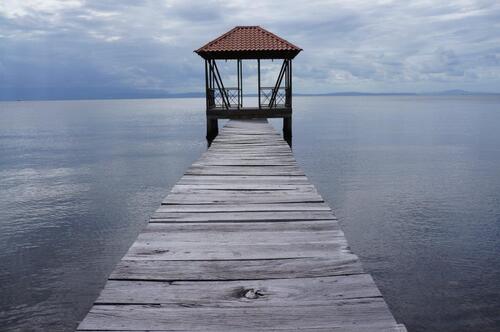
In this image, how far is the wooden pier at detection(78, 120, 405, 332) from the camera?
8.54ft

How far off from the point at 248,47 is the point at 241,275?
16918 mm

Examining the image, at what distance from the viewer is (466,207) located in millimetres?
17688

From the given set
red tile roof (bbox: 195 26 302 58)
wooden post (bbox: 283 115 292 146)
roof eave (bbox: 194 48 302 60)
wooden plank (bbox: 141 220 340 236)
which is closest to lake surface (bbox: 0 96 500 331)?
wooden post (bbox: 283 115 292 146)

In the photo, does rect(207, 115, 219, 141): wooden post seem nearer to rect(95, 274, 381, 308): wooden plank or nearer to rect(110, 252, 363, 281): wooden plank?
rect(110, 252, 363, 281): wooden plank

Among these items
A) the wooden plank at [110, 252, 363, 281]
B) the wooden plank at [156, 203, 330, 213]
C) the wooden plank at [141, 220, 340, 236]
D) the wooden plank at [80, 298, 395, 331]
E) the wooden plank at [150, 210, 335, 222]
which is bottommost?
the wooden plank at [80, 298, 395, 331]

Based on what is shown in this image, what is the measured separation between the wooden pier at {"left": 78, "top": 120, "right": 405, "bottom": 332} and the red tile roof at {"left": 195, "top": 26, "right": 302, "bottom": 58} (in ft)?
46.7

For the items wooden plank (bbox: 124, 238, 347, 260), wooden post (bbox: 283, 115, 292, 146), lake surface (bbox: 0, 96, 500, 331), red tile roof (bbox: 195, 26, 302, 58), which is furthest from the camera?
wooden post (bbox: 283, 115, 292, 146)

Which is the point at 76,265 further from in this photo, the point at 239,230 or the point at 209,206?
the point at 239,230

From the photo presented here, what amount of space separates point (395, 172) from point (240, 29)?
13.5m

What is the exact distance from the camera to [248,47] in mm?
18938

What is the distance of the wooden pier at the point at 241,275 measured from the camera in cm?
260

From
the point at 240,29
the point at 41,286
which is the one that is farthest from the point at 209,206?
the point at 240,29

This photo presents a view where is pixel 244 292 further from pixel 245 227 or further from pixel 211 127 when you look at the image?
pixel 211 127

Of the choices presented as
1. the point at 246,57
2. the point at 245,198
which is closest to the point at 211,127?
the point at 246,57
